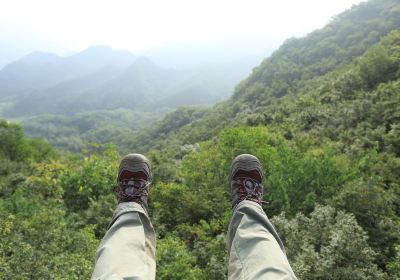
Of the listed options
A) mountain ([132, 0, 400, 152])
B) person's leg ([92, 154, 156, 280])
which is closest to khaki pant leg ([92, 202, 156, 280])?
person's leg ([92, 154, 156, 280])

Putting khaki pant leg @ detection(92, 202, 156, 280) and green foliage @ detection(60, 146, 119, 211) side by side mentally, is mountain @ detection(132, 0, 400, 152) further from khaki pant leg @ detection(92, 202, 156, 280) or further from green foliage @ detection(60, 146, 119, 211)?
khaki pant leg @ detection(92, 202, 156, 280)

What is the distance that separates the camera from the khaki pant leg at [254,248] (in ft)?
7.35

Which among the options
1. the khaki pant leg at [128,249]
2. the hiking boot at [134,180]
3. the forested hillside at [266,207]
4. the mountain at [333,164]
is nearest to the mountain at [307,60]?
the mountain at [333,164]

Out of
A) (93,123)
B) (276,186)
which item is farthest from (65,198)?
(93,123)

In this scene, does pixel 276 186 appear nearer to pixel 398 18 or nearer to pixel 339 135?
pixel 339 135

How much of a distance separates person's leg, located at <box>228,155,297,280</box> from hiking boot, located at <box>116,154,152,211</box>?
3.24 ft

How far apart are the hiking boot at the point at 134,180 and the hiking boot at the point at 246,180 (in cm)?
98

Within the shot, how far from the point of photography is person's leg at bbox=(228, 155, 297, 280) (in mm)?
2258

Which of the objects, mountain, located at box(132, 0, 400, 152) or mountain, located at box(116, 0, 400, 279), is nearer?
mountain, located at box(116, 0, 400, 279)

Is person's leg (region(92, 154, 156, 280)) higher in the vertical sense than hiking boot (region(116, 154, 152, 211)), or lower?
lower

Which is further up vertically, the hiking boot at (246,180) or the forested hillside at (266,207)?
the hiking boot at (246,180)

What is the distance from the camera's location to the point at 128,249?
8.16ft

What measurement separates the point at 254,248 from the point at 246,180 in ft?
3.61

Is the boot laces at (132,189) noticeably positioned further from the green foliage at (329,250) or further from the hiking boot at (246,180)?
the green foliage at (329,250)
